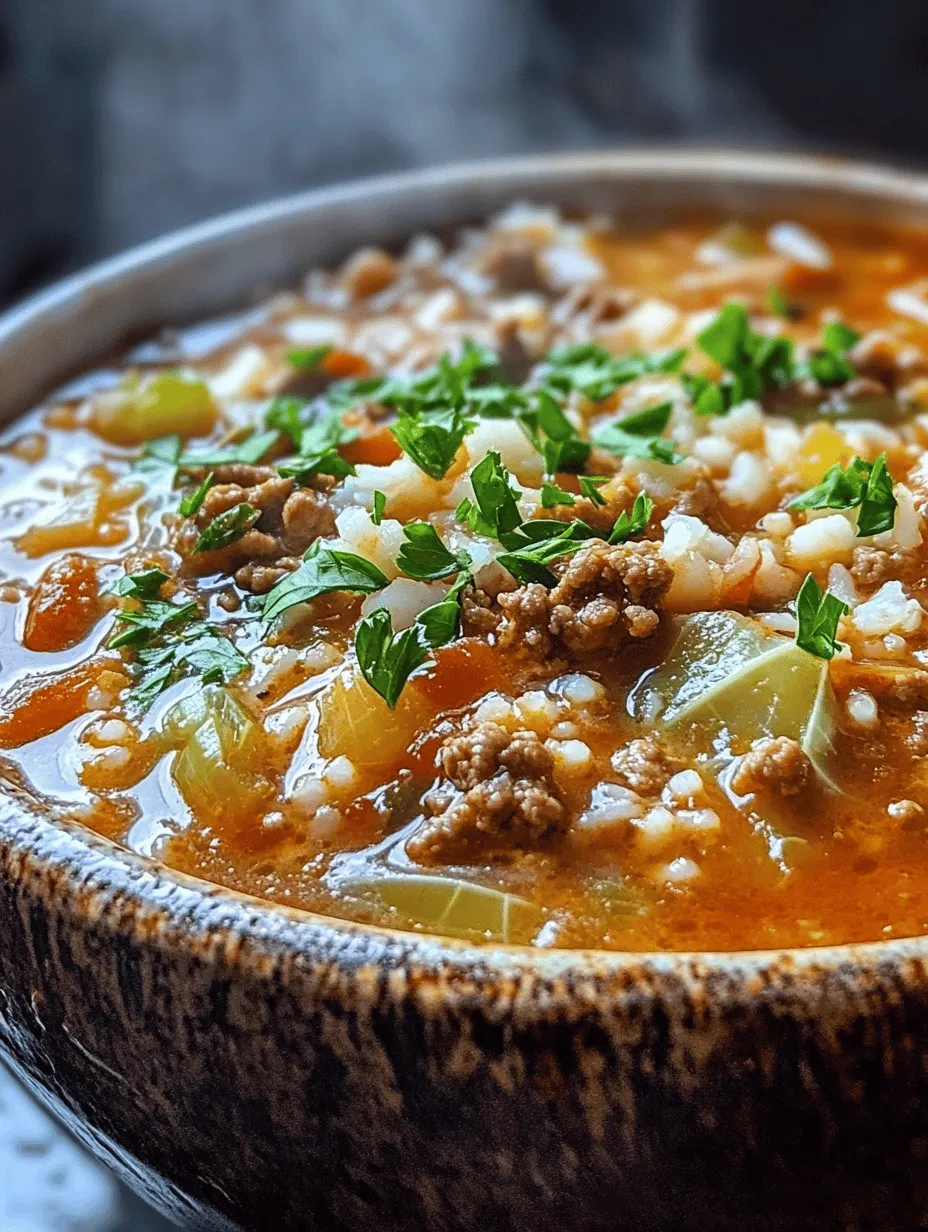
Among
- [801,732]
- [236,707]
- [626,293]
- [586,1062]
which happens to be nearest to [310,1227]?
[586,1062]

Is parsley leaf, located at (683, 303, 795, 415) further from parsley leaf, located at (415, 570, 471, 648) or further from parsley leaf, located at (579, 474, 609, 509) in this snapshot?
parsley leaf, located at (415, 570, 471, 648)

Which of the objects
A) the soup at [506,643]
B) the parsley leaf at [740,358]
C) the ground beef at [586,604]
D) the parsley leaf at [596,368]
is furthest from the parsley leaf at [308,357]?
the ground beef at [586,604]

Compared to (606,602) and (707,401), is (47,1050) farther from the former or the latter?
(707,401)

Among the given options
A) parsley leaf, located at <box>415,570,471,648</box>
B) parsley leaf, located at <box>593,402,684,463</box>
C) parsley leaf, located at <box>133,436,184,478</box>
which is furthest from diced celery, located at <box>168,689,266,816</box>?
parsley leaf, located at <box>593,402,684,463</box>

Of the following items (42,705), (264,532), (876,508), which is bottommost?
(42,705)

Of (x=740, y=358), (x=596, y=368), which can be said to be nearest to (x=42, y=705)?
(x=596, y=368)

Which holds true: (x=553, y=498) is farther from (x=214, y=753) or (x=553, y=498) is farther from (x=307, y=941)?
(x=307, y=941)
